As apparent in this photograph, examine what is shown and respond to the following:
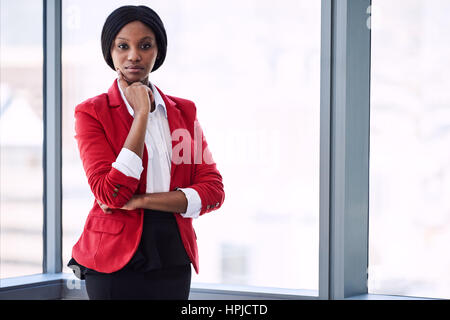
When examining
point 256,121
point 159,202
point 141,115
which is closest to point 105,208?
point 159,202

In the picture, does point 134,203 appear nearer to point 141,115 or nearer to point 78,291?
point 141,115

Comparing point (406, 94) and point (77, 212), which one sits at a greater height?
point (406, 94)

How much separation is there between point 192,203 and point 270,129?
0.92 meters

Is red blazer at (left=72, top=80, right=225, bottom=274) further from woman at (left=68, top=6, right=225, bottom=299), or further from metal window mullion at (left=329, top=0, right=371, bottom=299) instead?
metal window mullion at (left=329, top=0, right=371, bottom=299)

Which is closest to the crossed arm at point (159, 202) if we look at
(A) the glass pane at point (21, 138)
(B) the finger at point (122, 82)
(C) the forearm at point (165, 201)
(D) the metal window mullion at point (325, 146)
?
(C) the forearm at point (165, 201)

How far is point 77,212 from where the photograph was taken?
8.29 feet

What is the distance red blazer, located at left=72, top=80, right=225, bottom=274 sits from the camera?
133cm

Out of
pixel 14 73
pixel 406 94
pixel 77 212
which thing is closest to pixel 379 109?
pixel 406 94

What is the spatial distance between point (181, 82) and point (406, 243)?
3.96 ft

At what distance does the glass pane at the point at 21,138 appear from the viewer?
7.80 ft

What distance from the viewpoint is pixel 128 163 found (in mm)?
1304

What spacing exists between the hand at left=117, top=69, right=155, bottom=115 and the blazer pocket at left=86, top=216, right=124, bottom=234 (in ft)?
1.00

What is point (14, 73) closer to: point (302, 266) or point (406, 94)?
point (302, 266)

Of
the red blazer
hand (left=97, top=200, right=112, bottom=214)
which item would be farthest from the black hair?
hand (left=97, top=200, right=112, bottom=214)
